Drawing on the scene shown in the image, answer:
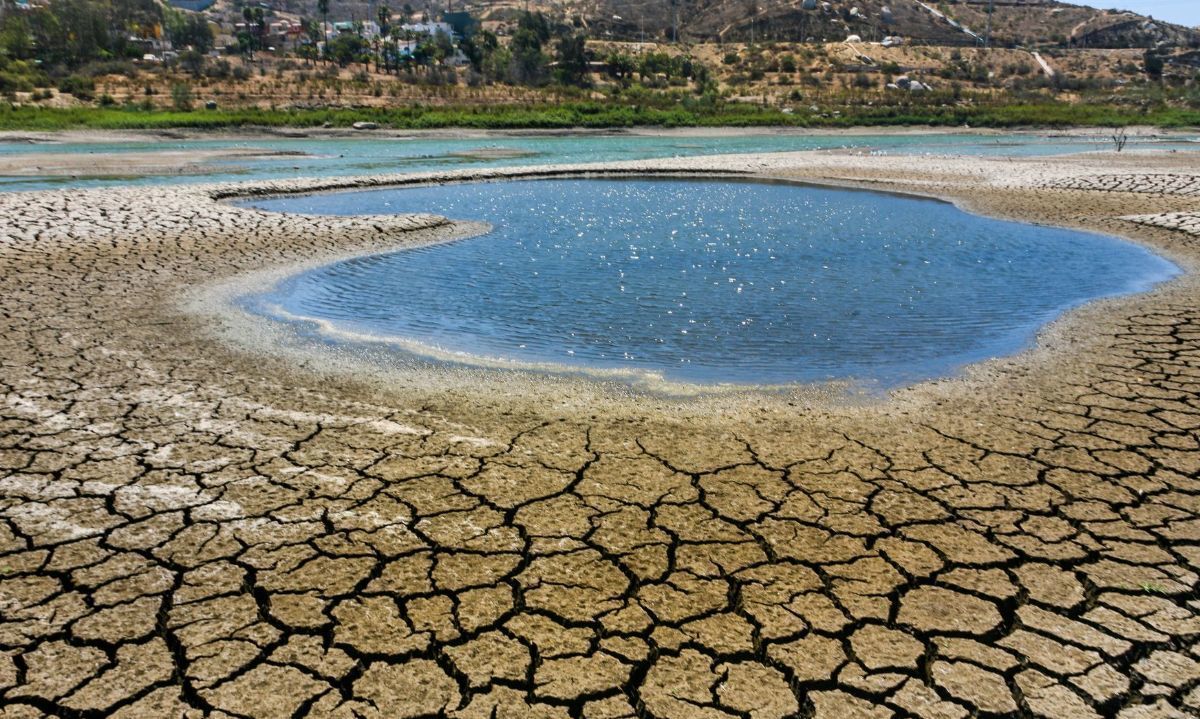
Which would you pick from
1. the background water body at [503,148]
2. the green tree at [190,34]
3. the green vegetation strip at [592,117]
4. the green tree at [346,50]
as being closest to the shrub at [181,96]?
the green vegetation strip at [592,117]

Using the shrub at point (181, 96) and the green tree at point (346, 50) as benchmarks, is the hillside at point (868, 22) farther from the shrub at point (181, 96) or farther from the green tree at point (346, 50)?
the shrub at point (181, 96)

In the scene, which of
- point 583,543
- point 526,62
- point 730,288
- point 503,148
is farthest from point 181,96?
point 583,543

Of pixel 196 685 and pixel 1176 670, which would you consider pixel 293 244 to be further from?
pixel 1176 670

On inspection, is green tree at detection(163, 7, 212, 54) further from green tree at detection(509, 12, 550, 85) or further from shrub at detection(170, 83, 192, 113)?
green tree at detection(509, 12, 550, 85)

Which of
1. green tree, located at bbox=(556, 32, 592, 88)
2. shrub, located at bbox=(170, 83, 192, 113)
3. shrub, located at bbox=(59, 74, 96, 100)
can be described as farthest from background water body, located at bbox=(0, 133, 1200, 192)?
green tree, located at bbox=(556, 32, 592, 88)

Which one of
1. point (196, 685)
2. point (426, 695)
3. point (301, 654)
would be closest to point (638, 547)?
point (426, 695)

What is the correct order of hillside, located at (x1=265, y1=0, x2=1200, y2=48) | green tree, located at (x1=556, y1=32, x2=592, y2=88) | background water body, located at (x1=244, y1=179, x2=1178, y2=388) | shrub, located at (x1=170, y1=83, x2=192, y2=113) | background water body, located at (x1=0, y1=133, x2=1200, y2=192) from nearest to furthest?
1. background water body, located at (x1=244, y1=179, x2=1178, y2=388)
2. background water body, located at (x1=0, y1=133, x2=1200, y2=192)
3. shrub, located at (x1=170, y1=83, x2=192, y2=113)
4. green tree, located at (x1=556, y1=32, x2=592, y2=88)
5. hillside, located at (x1=265, y1=0, x2=1200, y2=48)
